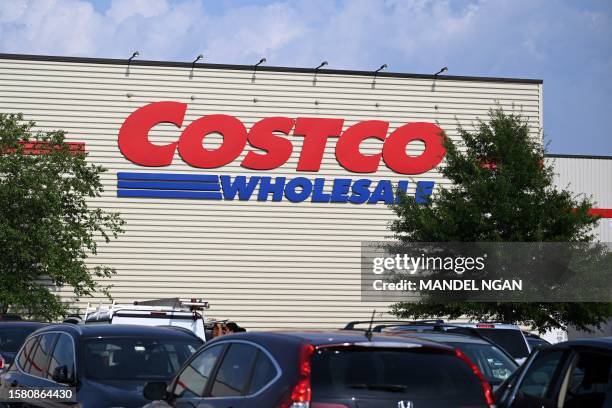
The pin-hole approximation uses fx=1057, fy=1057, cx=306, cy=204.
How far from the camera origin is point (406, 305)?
28.3m

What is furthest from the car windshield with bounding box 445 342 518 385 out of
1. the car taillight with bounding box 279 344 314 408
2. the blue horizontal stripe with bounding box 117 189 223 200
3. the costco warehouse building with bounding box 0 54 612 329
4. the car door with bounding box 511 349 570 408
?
the blue horizontal stripe with bounding box 117 189 223 200

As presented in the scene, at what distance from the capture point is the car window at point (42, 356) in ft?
35.4

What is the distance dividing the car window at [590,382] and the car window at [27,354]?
6.05 meters

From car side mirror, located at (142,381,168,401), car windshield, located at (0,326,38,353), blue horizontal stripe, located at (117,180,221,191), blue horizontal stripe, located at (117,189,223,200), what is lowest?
car windshield, located at (0,326,38,353)

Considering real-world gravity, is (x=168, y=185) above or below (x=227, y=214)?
above

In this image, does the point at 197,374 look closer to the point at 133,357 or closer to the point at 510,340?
the point at 133,357

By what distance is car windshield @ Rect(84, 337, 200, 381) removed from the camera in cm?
1010

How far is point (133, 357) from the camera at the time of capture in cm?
1041

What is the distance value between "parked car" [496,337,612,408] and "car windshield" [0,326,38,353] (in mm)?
10029

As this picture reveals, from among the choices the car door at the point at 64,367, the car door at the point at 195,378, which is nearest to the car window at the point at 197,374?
the car door at the point at 195,378

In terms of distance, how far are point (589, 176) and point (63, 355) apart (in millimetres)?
32476

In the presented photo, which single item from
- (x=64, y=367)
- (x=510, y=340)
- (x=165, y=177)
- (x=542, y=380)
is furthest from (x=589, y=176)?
(x=542, y=380)

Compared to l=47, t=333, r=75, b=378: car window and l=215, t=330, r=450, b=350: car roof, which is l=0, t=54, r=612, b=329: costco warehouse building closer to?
l=47, t=333, r=75, b=378: car window

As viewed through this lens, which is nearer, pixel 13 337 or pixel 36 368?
pixel 36 368
